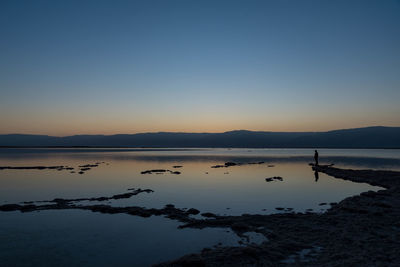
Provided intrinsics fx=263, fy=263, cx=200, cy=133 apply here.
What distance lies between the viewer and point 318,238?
11664 mm

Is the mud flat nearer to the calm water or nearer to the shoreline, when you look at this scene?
the shoreline

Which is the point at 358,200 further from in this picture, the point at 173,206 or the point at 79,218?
the point at 79,218

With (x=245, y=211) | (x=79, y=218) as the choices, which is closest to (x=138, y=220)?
(x=79, y=218)

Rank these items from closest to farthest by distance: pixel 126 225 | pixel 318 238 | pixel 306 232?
pixel 318 238, pixel 306 232, pixel 126 225

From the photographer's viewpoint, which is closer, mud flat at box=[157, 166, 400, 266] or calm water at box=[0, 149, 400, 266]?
mud flat at box=[157, 166, 400, 266]

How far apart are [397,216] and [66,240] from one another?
56.2ft

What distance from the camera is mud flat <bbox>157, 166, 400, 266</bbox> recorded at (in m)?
9.30

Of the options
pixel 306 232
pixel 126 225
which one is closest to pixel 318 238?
pixel 306 232

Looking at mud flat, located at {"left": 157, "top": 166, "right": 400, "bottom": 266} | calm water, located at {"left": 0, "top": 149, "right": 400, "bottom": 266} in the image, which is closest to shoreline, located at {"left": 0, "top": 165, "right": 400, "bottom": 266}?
mud flat, located at {"left": 157, "top": 166, "right": 400, "bottom": 266}

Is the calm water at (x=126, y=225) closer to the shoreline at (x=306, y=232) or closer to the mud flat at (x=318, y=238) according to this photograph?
the shoreline at (x=306, y=232)

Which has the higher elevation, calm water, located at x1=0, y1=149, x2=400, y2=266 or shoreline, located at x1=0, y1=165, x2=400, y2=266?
shoreline, located at x1=0, y1=165, x2=400, y2=266

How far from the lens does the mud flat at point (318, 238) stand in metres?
9.30

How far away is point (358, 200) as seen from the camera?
746 inches

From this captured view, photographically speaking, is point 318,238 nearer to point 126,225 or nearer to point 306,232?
point 306,232
